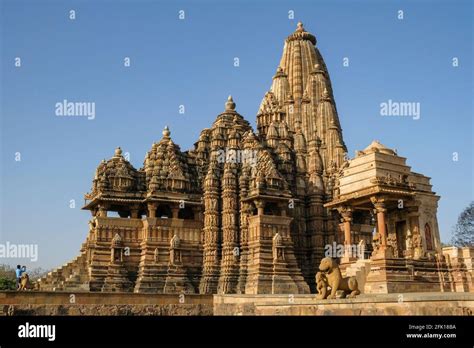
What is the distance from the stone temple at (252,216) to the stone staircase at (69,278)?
0.08 meters

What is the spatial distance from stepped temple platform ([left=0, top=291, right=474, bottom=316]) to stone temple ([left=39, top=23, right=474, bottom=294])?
15.2ft

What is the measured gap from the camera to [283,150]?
46.3 metres

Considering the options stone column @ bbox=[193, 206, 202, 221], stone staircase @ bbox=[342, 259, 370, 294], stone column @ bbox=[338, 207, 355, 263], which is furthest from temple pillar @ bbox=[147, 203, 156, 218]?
Answer: stone staircase @ bbox=[342, 259, 370, 294]

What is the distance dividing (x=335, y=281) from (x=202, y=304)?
13.8 m

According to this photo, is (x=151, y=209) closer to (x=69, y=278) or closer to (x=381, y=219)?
(x=69, y=278)

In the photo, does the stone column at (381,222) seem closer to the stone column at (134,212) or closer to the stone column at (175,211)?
the stone column at (175,211)

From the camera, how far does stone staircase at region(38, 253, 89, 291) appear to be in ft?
122

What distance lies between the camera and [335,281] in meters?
23.2

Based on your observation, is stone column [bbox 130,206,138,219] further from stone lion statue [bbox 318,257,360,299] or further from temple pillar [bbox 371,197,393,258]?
stone lion statue [bbox 318,257,360,299]

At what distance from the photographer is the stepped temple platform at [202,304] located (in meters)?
19.3

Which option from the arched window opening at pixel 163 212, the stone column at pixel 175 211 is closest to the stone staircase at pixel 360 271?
the stone column at pixel 175 211
